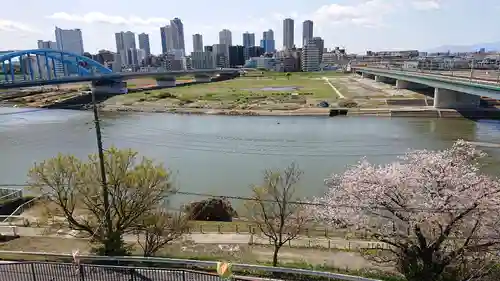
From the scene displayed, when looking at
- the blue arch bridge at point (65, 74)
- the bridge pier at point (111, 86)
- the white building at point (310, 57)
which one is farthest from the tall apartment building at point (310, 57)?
the bridge pier at point (111, 86)

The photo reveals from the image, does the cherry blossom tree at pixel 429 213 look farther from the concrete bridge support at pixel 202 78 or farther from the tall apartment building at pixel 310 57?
the tall apartment building at pixel 310 57

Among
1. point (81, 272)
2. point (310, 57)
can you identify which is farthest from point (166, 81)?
point (81, 272)

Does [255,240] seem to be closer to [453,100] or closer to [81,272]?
[81,272]

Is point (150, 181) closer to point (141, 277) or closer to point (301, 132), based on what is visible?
point (141, 277)

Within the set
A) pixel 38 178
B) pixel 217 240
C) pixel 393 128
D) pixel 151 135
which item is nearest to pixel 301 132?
pixel 393 128

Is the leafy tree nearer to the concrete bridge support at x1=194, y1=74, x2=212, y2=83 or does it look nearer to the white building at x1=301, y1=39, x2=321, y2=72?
the concrete bridge support at x1=194, y1=74, x2=212, y2=83

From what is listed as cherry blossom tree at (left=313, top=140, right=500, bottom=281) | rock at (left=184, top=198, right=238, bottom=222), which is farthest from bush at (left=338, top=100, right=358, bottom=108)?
cherry blossom tree at (left=313, top=140, right=500, bottom=281)
